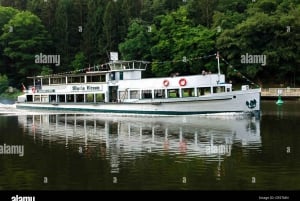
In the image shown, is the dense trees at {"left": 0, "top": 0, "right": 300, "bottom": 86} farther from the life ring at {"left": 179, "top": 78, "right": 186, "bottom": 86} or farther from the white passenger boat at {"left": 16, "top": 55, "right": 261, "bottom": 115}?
the life ring at {"left": 179, "top": 78, "right": 186, "bottom": 86}

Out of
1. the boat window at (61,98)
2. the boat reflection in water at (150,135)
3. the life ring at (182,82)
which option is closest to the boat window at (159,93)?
the life ring at (182,82)

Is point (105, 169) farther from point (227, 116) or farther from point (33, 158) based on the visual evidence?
point (227, 116)

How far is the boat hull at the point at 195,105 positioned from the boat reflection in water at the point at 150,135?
1.62m

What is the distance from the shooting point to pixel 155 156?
26.6 m

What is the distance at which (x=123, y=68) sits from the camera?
189 feet

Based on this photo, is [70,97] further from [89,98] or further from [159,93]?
[159,93]

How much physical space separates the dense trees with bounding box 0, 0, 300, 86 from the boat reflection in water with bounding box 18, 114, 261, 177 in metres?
36.2

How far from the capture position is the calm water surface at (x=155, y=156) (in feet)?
68.3

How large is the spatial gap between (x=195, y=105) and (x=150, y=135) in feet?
51.9

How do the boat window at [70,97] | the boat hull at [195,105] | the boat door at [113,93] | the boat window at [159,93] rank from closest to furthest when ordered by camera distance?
the boat hull at [195,105] → the boat window at [159,93] → the boat door at [113,93] → the boat window at [70,97]

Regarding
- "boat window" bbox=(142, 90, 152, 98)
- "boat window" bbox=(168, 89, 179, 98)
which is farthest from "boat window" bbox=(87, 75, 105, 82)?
"boat window" bbox=(168, 89, 179, 98)

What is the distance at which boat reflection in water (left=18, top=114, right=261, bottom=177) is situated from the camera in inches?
1112

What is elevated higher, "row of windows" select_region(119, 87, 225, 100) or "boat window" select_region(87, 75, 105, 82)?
"boat window" select_region(87, 75, 105, 82)

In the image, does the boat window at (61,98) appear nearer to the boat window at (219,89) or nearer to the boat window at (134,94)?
the boat window at (134,94)
